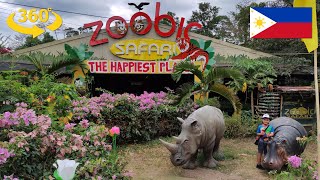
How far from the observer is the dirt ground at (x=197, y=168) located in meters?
7.09

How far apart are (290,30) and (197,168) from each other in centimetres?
464

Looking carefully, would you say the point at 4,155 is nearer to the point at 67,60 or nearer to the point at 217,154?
the point at 217,154

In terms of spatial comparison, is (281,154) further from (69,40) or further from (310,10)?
(69,40)

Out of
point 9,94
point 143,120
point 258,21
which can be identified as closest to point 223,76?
point 143,120

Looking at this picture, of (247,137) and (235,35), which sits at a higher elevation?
(235,35)

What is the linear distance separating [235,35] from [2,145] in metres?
30.6

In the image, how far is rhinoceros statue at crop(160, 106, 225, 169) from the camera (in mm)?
6828

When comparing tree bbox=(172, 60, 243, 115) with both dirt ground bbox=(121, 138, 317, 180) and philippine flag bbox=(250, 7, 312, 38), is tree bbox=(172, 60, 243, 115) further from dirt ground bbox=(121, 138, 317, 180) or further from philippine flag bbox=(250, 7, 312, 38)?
philippine flag bbox=(250, 7, 312, 38)

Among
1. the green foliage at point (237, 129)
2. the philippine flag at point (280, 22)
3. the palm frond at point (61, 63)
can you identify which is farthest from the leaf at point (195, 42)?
the philippine flag at point (280, 22)

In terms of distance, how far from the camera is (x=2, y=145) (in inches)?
121

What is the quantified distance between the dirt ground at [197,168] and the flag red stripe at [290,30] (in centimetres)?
409

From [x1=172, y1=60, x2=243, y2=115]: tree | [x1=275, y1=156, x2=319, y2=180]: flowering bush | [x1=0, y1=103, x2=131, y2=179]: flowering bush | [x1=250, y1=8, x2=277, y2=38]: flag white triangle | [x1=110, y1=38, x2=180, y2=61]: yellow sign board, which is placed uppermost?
[x1=110, y1=38, x2=180, y2=61]: yellow sign board

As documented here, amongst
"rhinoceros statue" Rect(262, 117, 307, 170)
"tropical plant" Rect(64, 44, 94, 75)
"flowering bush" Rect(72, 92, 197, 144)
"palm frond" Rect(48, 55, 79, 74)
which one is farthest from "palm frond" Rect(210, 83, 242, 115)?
"palm frond" Rect(48, 55, 79, 74)

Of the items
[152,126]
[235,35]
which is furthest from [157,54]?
[235,35]
